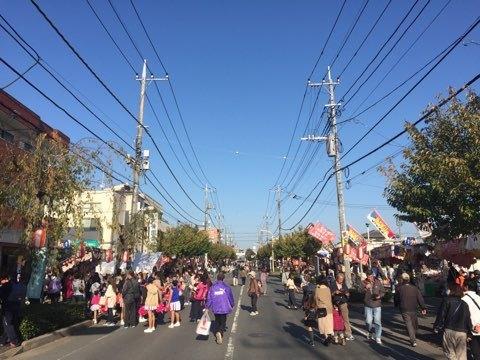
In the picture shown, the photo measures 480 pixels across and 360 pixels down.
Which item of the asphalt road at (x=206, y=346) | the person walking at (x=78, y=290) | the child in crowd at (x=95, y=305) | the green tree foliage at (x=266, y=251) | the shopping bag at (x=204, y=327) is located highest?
the green tree foliage at (x=266, y=251)

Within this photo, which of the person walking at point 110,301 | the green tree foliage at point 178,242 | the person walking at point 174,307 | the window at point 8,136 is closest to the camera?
the person walking at point 174,307

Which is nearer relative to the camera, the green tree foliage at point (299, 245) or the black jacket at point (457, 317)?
the black jacket at point (457, 317)

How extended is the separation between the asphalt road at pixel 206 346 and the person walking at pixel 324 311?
0.34 metres

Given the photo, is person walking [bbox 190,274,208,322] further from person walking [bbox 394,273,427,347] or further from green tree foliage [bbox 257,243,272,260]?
green tree foliage [bbox 257,243,272,260]

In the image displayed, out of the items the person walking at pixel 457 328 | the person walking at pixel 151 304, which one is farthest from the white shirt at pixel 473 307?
the person walking at pixel 151 304

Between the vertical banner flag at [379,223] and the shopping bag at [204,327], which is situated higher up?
the vertical banner flag at [379,223]

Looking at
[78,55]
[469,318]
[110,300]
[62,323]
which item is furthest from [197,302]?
[469,318]

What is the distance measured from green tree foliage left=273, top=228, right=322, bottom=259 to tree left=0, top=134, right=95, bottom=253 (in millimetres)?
38653

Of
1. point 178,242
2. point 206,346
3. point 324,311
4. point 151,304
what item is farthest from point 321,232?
point 178,242

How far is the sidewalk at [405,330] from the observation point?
37.7 feet

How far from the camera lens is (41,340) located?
12773 mm

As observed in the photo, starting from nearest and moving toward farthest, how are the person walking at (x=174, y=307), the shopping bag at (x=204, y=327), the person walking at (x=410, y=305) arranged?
the person walking at (x=410, y=305) < the shopping bag at (x=204, y=327) < the person walking at (x=174, y=307)

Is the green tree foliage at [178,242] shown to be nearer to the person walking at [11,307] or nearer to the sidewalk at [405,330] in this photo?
the sidewalk at [405,330]

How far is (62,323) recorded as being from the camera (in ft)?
49.3
